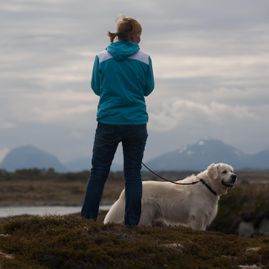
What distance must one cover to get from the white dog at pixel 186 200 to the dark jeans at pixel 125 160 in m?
2.00

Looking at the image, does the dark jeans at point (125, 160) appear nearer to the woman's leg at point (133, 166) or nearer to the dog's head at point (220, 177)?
the woman's leg at point (133, 166)

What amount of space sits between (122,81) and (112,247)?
8.57 feet

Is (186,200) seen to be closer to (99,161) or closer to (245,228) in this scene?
(99,161)

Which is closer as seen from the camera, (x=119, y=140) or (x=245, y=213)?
(x=119, y=140)

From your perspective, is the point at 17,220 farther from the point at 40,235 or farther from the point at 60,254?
the point at 60,254

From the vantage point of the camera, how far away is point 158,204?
13234 mm

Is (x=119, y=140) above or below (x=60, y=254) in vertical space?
above

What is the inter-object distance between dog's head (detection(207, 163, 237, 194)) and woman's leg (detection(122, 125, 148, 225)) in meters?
2.65

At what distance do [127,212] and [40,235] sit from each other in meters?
1.74

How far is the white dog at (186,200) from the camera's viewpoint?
13188 mm

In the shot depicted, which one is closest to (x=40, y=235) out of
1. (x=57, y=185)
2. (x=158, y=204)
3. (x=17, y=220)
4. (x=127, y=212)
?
(x=17, y=220)

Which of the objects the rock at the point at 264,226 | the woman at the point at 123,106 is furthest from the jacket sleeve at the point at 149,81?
the rock at the point at 264,226

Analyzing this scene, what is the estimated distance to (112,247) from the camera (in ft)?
30.7

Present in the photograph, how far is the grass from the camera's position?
29.6 ft
